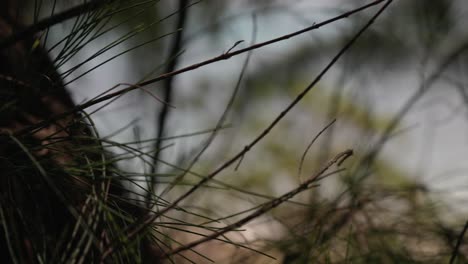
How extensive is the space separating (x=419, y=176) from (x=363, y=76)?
22 centimetres

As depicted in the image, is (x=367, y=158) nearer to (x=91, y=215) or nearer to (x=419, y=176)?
(x=419, y=176)

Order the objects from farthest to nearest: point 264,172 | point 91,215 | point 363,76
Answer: point 264,172 < point 363,76 < point 91,215

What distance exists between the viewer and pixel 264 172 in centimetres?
144

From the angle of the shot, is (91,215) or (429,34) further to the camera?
(429,34)

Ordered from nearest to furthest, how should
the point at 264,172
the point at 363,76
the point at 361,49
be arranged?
the point at 363,76
the point at 361,49
the point at 264,172

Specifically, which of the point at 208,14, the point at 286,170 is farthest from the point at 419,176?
the point at 286,170

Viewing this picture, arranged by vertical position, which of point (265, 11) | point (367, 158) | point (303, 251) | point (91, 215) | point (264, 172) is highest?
point (264, 172)

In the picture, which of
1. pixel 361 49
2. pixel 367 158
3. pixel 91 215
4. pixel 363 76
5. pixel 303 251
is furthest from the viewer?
pixel 361 49

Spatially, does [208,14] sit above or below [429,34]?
above

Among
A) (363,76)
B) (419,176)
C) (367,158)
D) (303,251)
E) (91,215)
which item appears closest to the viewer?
(91,215)

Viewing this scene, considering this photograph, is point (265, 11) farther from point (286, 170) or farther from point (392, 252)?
point (286, 170)

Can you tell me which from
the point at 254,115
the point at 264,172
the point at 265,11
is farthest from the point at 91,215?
the point at 254,115

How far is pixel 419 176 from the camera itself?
855 millimetres

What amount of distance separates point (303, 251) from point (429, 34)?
473 mm
